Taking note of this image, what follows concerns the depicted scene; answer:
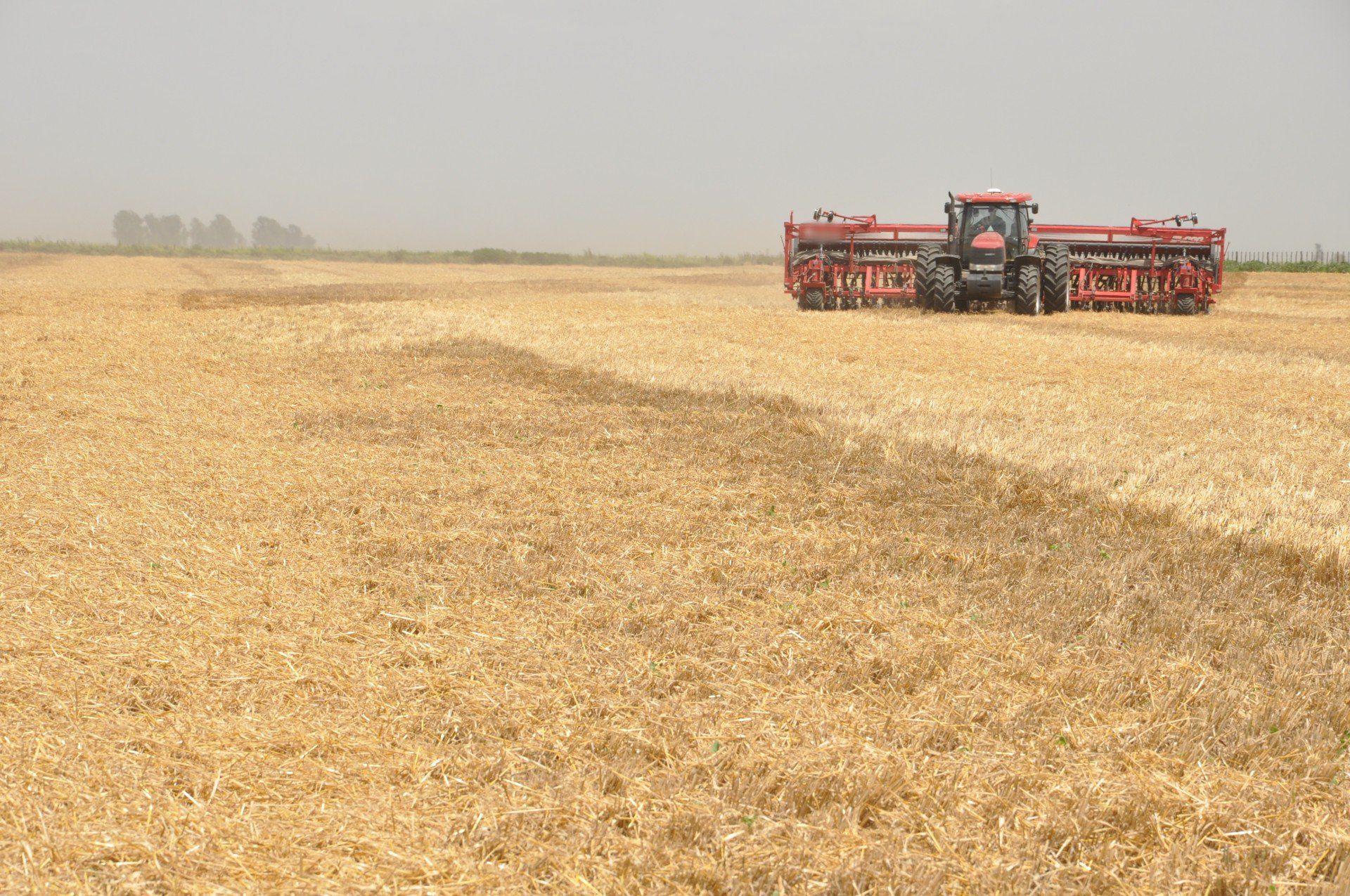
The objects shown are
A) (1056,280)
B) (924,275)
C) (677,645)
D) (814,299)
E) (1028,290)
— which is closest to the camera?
(677,645)

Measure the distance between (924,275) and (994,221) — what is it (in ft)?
7.06

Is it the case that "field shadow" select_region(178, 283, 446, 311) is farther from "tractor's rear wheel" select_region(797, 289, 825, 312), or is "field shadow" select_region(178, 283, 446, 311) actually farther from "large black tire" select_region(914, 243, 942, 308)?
"large black tire" select_region(914, 243, 942, 308)

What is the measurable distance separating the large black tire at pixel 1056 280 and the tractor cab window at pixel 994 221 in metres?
0.87

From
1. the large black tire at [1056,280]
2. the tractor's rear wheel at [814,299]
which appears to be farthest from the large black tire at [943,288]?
the tractor's rear wheel at [814,299]

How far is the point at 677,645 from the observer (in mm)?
4602

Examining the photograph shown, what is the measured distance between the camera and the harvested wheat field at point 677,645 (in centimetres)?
312

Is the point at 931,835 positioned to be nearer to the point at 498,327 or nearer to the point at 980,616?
the point at 980,616

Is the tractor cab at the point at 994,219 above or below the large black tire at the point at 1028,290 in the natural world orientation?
above

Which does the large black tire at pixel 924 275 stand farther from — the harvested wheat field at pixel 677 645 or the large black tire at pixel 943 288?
the harvested wheat field at pixel 677 645

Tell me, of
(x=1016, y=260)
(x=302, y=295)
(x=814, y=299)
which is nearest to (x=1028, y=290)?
(x=1016, y=260)

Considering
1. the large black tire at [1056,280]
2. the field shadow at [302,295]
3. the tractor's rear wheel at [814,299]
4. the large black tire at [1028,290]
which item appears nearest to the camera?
the large black tire at [1028,290]

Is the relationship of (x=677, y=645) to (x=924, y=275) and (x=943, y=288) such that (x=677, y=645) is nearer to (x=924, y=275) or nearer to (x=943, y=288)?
(x=943, y=288)

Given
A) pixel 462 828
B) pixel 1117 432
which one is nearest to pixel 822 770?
pixel 462 828

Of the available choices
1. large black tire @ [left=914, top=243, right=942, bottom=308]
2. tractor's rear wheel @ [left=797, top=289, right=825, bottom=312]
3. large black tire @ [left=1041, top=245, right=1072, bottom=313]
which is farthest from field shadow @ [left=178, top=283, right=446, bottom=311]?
large black tire @ [left=1041, top=245, right=1072, bottom=313]
